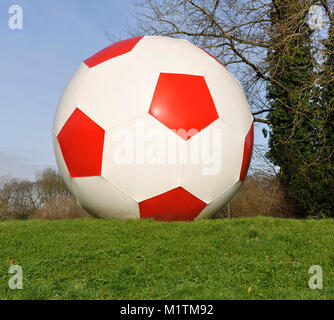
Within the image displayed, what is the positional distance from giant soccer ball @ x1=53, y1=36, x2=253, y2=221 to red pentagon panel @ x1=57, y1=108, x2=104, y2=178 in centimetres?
2

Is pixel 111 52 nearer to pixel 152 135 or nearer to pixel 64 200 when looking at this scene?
pixel 152 135

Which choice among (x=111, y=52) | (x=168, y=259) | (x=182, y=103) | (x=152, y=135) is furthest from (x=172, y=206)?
(x=111, y=52)

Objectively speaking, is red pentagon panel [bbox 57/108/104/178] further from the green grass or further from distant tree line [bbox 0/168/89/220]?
distant tree line [bbox 0/168/89/220]

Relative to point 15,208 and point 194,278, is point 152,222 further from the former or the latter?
point 15,208

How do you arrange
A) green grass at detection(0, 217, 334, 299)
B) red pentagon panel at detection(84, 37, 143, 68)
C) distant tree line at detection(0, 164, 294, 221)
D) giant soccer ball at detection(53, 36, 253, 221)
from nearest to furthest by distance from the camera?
green grass at detection(0, 217, 334, 299) → giant soccer ball at detection(53, 36, 253, 221) → red pentagon panel at detection(84, 37, 143, 68) → distant tree line at detection(0, 164, 294, 221)

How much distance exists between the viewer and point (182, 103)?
17.7ft

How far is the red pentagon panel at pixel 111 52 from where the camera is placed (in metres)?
5.93

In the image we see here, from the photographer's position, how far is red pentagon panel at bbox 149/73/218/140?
209 inches

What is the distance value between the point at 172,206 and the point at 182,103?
1.61 meters

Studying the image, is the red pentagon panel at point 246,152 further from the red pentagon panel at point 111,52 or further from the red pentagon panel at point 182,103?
the red pentagon panel at point 111,52

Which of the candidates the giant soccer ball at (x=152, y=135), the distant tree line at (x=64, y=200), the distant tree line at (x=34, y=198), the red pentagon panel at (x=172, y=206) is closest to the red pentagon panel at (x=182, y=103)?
the giant soccer ball at (x=152, y=135)

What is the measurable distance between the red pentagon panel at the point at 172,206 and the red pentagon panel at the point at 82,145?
0.94m

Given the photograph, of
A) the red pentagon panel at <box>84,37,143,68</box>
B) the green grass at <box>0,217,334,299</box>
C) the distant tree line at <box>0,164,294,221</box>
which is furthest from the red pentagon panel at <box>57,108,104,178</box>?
the distant tree line at <box>0,164,294,221</box>

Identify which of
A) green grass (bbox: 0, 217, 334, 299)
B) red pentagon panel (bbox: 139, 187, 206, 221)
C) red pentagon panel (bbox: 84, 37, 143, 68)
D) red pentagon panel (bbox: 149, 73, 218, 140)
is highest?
red pentagon panel (bbox: 84, 37, 143, 68)
